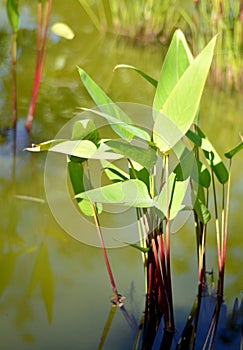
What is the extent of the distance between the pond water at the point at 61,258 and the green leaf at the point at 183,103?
1.30 feet

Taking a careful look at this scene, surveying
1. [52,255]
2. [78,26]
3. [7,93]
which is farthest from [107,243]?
[78,26]

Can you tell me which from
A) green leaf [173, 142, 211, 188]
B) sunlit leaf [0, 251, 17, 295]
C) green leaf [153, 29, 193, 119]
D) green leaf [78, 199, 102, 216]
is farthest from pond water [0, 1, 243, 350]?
green leaf [153, 29, 193, 119]

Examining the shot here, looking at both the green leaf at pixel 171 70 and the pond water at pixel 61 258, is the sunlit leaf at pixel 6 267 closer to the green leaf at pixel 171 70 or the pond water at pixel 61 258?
the pond water at pixel 61 258

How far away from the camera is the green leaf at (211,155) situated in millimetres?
1070

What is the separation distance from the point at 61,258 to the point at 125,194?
396 millimetres

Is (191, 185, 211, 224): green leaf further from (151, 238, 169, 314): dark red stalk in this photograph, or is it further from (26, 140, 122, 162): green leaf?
(26, 140, 122, 162): green leaf

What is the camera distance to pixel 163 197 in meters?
1.06

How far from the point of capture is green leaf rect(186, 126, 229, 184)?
42.1 inches

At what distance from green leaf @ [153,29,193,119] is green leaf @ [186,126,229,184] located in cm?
9

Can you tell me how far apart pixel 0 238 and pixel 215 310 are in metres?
0.51

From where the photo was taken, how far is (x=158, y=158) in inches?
42.0

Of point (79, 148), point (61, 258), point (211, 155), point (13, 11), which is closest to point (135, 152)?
point (79, 148)

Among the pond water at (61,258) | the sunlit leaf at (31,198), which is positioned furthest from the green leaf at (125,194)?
the sunlit leaf at (31,198)

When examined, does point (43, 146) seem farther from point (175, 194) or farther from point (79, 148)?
point (175, 194)
